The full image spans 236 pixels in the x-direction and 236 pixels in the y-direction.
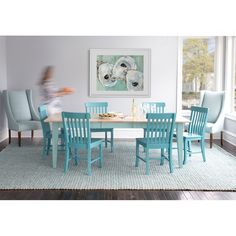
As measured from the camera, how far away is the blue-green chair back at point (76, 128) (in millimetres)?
4691

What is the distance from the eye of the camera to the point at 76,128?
15.6 ft

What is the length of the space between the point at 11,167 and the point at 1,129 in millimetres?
2324

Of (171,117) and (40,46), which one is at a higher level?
(40,46)

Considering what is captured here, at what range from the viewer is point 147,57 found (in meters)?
7.83

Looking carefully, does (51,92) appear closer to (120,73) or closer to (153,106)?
(120,73)

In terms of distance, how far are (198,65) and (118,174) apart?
3.97 m

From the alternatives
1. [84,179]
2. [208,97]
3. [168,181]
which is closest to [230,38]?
[208,97]

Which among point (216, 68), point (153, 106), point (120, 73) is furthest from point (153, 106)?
point (216, 68)

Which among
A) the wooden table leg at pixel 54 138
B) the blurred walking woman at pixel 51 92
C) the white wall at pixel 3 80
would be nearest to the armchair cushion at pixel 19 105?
the white wall at pixel 3 80

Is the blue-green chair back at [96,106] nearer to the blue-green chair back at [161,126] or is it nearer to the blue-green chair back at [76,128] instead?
the blue-green chair back at [76,128]

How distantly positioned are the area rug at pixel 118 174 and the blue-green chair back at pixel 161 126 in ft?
1.46

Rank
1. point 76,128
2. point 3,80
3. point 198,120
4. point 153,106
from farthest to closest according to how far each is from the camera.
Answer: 1. point 3,80
2. point 153,106
3. point 198,120
4. point 76,128

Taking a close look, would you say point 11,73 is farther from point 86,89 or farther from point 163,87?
point 163,87
